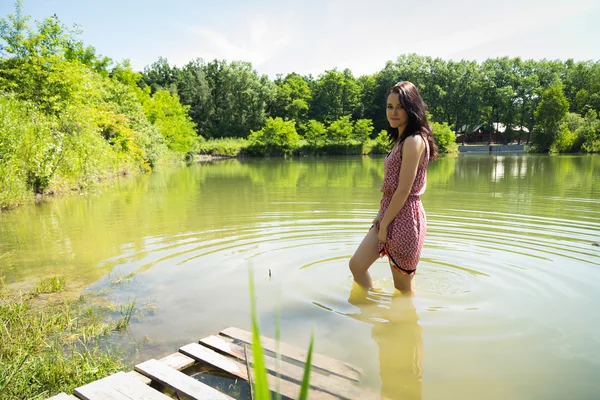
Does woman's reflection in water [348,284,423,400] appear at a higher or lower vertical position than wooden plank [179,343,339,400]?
lower

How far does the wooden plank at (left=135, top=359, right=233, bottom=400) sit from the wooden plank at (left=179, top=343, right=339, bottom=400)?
255mm

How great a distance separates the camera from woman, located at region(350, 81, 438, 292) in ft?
11.8

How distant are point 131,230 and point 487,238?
244 inches

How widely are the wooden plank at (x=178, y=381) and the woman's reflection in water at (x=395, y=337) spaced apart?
105 centimetres

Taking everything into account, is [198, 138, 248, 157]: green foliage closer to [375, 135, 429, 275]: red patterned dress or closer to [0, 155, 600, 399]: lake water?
[0, 155, 600, 399]: lake water

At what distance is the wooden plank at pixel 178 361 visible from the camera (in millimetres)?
2945

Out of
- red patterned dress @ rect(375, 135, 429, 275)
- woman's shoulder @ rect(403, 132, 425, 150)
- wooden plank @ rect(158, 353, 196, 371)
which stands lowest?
wooden plank @ rect(158, 353, 196, 371)

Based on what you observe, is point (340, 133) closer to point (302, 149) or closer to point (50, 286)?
point (302, 149)

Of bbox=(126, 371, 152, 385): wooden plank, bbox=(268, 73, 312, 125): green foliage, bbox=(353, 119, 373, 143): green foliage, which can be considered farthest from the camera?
bbox=(268, 73, 312, 125): green foliage

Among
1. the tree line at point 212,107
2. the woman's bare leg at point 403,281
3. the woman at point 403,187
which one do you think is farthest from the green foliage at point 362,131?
the woman at point 403,187

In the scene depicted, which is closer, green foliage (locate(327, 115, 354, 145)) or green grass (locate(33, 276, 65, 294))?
green grass (locate(33, 276, 65, 294))

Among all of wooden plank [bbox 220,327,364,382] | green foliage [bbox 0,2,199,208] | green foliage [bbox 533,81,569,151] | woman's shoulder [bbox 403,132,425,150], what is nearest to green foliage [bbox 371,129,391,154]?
green foliage [bbox 533,81,569,151]

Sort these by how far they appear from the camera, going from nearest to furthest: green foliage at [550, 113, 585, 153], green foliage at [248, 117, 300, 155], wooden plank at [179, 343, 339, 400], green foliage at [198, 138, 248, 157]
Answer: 1. wooden plank at [179, 343, 339, 400]
2. green foliage at [550, 113, 585, 153]
3. green foliage at [198, 138, 248, 157]
4. green foliage at [248, 117, 300, 155]

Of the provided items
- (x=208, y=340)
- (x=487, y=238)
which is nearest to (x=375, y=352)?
(x=208, y=340)
